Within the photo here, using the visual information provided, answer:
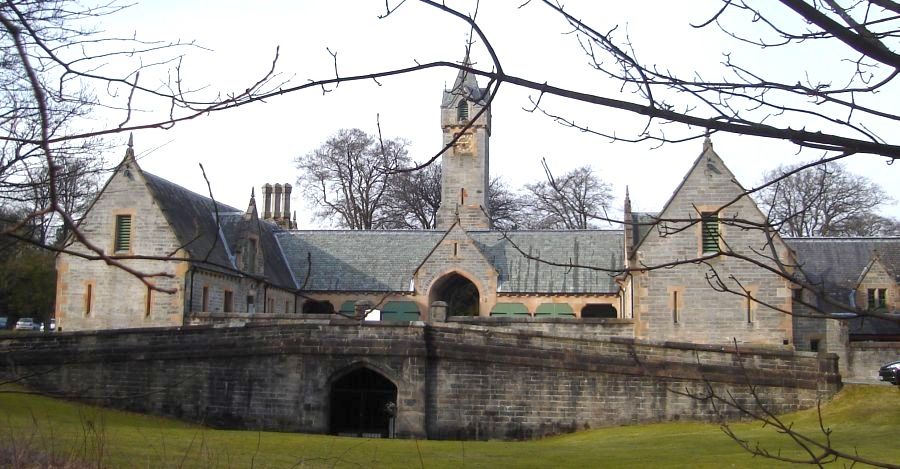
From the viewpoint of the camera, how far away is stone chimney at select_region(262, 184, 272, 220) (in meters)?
46.9

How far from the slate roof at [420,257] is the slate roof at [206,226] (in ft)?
3.02

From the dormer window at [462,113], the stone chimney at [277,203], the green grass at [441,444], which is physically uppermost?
the dormer window at [462,113]

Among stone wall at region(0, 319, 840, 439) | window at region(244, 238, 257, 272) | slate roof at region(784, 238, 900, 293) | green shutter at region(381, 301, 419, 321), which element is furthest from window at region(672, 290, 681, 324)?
window at region(244, 238, 257, 272)

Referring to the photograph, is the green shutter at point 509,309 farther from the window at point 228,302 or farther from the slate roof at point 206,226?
the window at point 228,302

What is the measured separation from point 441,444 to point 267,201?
101 feet

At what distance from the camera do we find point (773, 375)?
22047mm

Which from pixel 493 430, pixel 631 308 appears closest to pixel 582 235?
pixel 631 308

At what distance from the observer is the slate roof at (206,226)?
3025cm

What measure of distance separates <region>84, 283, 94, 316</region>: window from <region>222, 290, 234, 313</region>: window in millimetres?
4392

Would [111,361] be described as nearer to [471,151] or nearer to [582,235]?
[582,235]

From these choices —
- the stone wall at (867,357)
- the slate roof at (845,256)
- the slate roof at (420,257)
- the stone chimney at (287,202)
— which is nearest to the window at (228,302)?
the slate roof at (420,257)

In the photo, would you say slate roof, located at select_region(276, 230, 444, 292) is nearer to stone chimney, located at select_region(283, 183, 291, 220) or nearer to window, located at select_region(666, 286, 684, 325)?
stone chimney, located at select_region(283, 183, 291, 220)

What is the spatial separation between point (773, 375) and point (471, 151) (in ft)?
91.2

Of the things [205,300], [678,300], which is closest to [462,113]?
[205,300]
